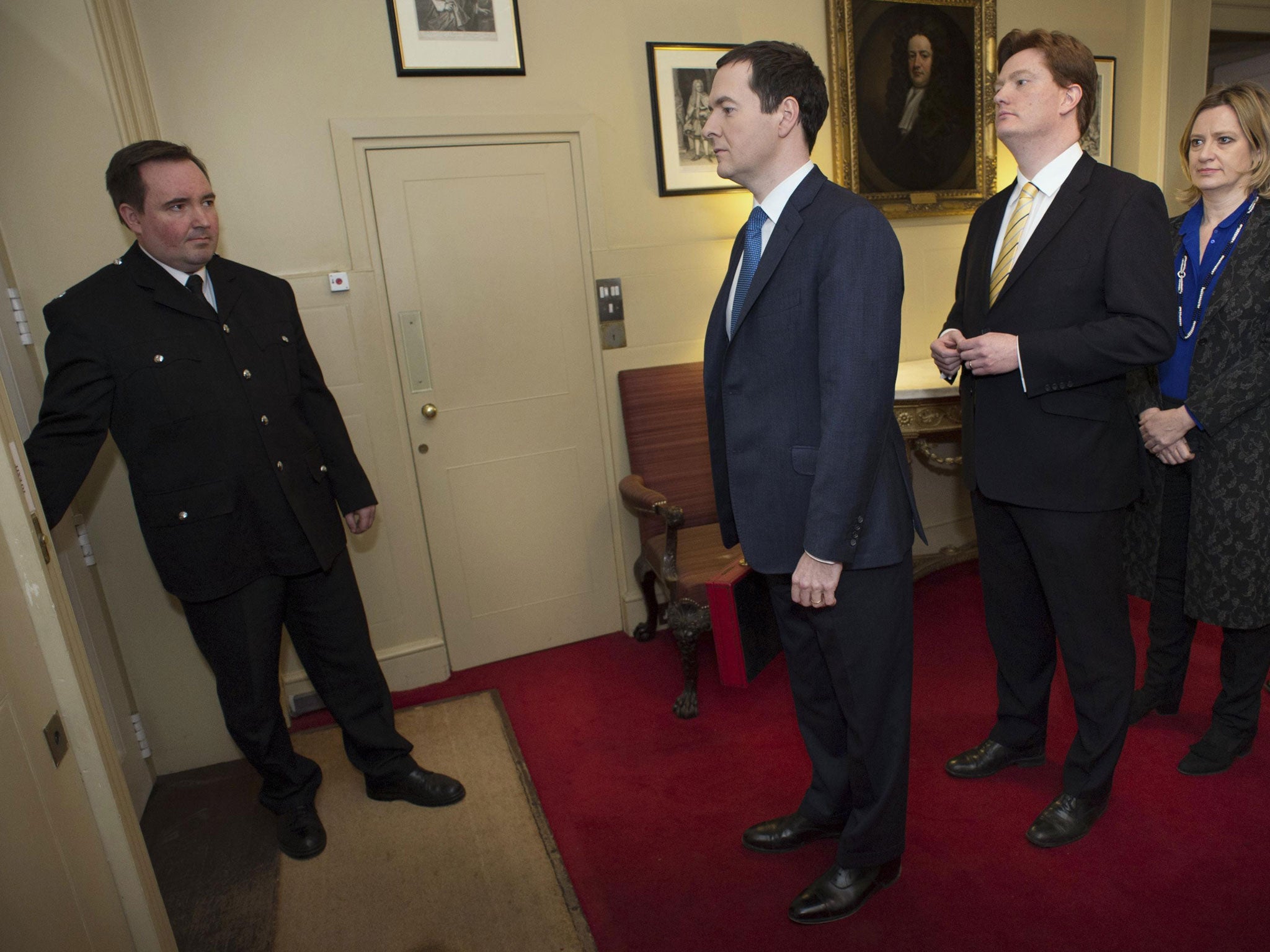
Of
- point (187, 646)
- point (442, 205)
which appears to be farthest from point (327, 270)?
point (187, 646)

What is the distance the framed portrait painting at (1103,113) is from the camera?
3.90 m

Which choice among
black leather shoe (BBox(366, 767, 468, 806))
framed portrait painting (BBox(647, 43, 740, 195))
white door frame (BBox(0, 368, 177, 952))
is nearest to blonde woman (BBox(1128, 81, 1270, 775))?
framed portrait painting (BBox(647, 43, 740, 195))

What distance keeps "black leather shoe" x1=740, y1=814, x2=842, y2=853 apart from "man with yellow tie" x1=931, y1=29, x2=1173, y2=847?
0.49m

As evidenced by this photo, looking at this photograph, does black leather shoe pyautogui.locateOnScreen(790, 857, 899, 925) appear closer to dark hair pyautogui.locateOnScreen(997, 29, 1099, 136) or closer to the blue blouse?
the blue blouse

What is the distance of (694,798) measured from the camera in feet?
7.30

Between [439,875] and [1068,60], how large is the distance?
2439 millimetres

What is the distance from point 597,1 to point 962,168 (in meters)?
1.90

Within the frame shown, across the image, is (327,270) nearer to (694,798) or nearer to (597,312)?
(597,312)

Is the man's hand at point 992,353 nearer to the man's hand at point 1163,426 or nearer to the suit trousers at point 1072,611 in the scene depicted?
the suit trousers at point 1072,611

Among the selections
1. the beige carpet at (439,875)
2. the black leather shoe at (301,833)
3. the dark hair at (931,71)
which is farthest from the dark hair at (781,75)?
the dark hair at (931,71)

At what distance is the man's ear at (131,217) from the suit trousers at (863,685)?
1.71 metres

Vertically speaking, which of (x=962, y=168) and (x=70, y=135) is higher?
(x=70, y=135)

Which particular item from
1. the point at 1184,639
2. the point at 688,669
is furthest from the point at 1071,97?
the point at 688,669

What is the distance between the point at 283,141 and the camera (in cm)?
261
